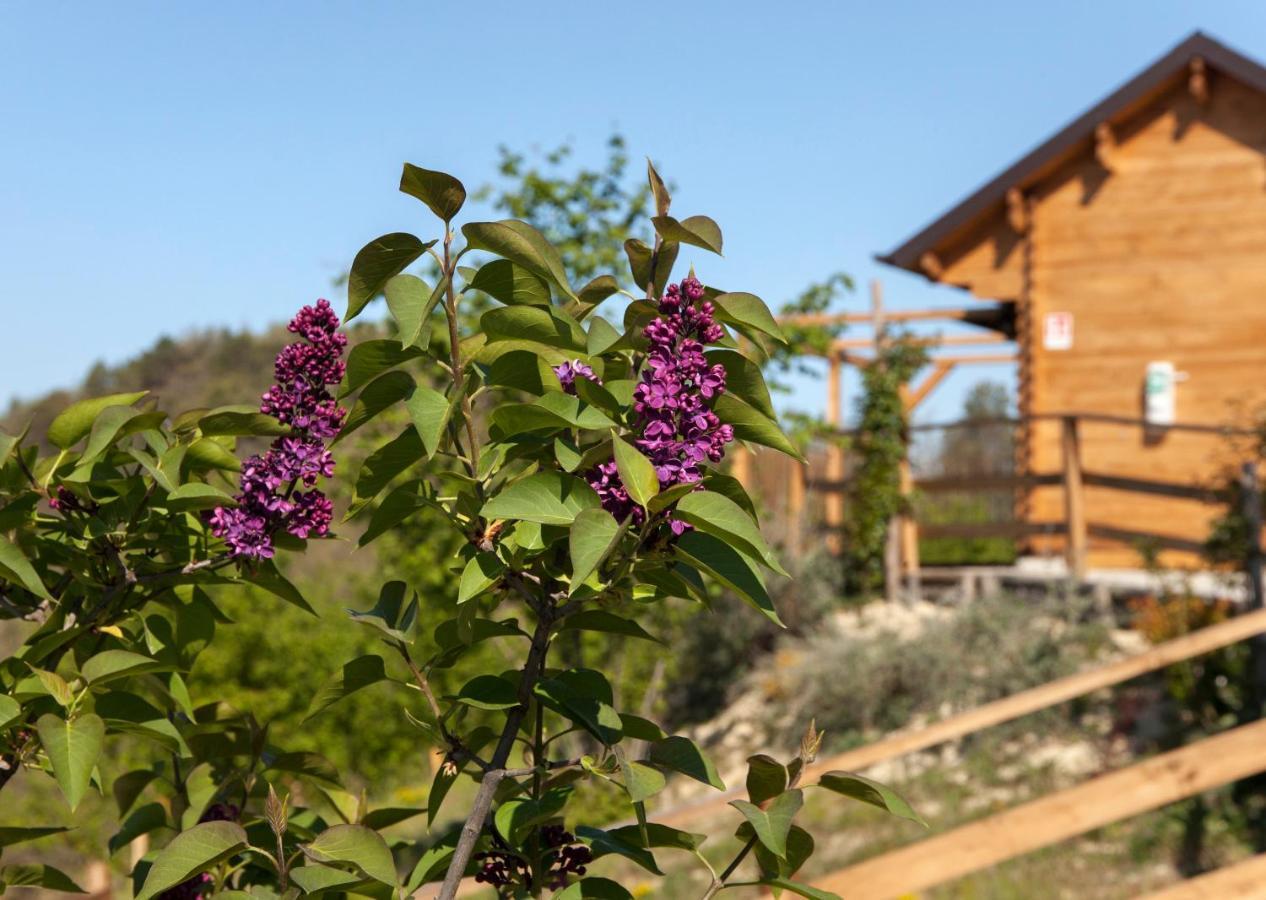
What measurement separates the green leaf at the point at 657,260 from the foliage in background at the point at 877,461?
1025 centimetres

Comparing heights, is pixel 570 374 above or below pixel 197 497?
above

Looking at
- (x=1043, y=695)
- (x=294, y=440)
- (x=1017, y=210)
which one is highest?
(x=1017, y=210)

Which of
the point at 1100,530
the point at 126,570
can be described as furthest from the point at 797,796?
the point at 1100,530

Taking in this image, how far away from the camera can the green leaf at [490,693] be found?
3.69 feet

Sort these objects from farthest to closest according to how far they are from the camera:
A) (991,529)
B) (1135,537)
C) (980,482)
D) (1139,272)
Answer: (1139,272) < (980,482) < (991,529) < (1135,537)

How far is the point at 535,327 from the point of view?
3.64 ft

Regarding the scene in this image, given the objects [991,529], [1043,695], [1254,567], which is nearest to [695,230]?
[1043,695]

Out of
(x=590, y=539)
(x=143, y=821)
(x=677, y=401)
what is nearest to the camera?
(x=590, y=539)

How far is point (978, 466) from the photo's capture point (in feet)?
45.5

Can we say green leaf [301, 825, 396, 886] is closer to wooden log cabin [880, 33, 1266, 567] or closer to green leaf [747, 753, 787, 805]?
green leaf [747, 753, 787, 805]

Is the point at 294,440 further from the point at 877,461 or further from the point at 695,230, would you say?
the point at 877,461

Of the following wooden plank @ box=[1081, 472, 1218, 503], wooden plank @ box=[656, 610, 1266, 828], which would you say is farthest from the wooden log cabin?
wooden plank @ box=[656, 610, 1266, 828]

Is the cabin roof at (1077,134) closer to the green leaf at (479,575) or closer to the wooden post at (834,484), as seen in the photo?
the wooden post at (834,484)

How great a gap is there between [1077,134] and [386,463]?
40.7ft
